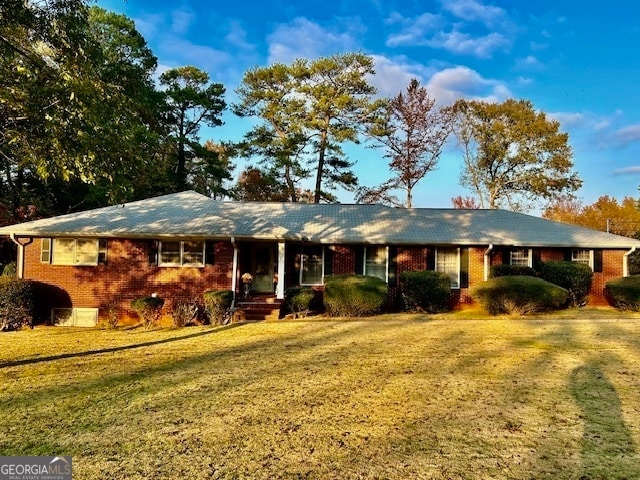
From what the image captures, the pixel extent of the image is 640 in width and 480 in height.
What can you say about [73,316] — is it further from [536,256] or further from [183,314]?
[536,256]

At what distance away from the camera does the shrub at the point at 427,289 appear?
13531 mm

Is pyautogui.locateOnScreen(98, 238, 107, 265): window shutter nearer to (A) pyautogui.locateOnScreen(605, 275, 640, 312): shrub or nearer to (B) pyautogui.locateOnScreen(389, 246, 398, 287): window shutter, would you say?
(B) pyautogui.locateOnScreen(389, 246, 398, 287): window shutter

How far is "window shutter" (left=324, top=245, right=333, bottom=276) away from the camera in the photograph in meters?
14.9

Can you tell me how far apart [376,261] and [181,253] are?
6618 millimetres

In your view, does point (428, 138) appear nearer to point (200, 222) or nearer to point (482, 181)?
point (482, 181)

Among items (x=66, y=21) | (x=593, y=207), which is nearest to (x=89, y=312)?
(x=66, y=21)

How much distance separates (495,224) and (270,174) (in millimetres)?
15413

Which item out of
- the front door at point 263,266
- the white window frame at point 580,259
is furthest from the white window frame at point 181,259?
the white window frame at point 580,259

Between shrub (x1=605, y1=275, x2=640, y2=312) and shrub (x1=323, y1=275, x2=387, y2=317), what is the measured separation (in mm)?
7233

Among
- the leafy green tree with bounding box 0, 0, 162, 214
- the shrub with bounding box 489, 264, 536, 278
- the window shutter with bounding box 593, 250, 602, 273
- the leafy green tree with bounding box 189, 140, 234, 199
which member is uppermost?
the leafy green tree with bounding box 189, 140, 234, 199

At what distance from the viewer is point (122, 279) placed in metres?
14.1

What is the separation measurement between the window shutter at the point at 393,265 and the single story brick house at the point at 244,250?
0.11 feet

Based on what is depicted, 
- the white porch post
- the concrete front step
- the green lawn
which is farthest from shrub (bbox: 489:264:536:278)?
the concrete front step

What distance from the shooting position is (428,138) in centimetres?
2933
